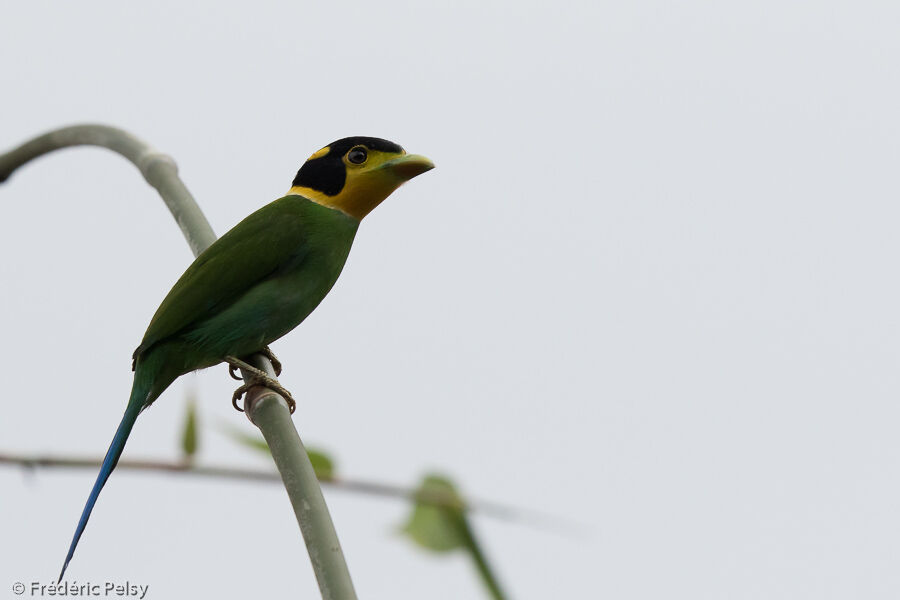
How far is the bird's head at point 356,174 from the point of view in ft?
11.1

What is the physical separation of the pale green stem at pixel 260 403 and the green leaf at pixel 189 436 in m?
0.12

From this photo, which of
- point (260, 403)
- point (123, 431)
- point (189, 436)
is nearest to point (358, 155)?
point (123, 431)

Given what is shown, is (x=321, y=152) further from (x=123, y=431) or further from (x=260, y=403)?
(x=260, y=403)

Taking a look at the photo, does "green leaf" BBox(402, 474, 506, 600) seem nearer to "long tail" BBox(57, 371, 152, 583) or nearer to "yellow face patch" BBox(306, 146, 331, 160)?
"long tail" BBox(57, 371, 152, 583)

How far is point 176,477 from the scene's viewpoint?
1496 mm

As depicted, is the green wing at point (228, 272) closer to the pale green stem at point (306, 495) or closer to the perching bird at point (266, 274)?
the perching bird at point (266, 274)

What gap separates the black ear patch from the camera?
342cm

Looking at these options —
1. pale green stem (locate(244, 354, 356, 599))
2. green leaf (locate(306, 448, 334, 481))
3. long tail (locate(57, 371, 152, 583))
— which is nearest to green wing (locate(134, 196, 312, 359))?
long tail (locate(57, 371, 152, 583))

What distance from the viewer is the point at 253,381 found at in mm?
2545

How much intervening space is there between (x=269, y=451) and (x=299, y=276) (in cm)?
167

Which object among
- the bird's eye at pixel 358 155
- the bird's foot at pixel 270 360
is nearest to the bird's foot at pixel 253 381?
the bird's foot at pixel 270 360

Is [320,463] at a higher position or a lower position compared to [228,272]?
lower

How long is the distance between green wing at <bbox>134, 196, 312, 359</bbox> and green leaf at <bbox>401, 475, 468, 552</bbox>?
168 cm

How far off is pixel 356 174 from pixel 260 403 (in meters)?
1.74
